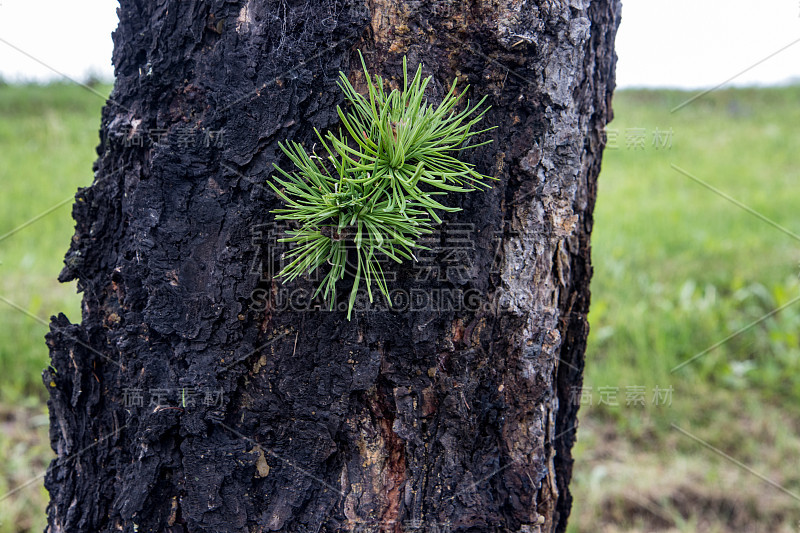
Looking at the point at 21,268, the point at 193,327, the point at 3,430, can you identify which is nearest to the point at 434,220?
the point at 193,327

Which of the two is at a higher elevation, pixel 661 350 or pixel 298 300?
pixel 298 300

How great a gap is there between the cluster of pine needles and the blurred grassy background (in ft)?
2.61

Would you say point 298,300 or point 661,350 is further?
point 661,350

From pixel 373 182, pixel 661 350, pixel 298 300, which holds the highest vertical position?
pixel 373 182

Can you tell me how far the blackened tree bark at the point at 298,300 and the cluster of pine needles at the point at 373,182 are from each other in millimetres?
53

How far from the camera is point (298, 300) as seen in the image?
41.5 inches

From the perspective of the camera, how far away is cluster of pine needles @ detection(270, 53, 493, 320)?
3.10ft

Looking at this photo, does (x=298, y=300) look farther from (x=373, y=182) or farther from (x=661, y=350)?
(x=661, y=350)

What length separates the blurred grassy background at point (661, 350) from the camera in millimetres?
2367

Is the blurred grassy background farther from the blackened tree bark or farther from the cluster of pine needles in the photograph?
the cluster of pine needles

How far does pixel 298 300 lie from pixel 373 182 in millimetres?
282

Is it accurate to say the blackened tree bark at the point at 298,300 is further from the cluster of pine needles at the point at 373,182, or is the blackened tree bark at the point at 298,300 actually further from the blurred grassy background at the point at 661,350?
the blurred grassy background at the point at 661,350

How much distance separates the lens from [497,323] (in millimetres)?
1113

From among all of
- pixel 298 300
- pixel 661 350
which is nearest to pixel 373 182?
pixel 298 300
